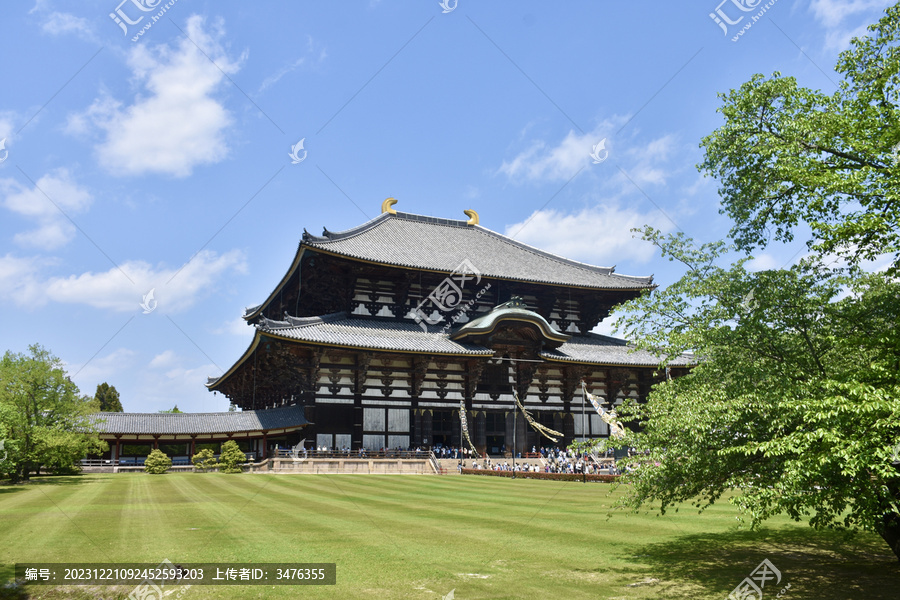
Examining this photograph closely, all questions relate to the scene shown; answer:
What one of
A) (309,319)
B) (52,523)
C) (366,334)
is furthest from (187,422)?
(52,523)

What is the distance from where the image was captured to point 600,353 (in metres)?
44.2

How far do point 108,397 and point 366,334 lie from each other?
166 feet

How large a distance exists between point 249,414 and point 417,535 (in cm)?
3127

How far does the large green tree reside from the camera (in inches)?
292

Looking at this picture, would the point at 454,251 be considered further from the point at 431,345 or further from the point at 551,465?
the point at 551,465

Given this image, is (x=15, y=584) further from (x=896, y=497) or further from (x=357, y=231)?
(x=357, y=231)

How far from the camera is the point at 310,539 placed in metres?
11.8

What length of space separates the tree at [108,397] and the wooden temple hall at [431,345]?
31786 millimetres

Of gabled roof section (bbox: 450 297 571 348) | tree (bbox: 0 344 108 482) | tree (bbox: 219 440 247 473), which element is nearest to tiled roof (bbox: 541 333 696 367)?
gabled roof section (bbox: 450 297 571 348)

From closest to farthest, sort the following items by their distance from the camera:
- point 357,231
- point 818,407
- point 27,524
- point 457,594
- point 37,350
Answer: point 818,407 < point 457,594 < point 27,524 < point 37,350 < point 357,231

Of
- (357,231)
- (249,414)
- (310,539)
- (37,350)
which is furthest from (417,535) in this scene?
(357,231)

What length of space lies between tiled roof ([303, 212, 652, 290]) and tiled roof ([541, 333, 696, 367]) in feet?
14.9

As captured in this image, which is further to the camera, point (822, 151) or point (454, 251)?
point (454, 251)

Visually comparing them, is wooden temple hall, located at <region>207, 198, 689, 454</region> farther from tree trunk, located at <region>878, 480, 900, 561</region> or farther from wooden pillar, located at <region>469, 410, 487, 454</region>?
tree trunk, located at <region>878, 480, 900, 561</region>
